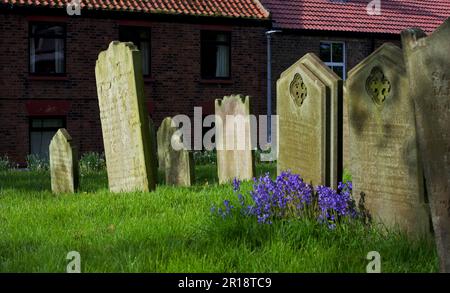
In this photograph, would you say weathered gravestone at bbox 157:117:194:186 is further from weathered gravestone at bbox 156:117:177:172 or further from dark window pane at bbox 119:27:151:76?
dark window pane at bbox 119:27:151:76

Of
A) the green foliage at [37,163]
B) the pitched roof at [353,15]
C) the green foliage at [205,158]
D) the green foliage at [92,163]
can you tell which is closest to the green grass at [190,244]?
the green foliage at [92,163]

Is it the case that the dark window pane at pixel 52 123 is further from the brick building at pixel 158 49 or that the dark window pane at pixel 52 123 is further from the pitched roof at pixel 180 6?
the pitched roof at pixel 180 6

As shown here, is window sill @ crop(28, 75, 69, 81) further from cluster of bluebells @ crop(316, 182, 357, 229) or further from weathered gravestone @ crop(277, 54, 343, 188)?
cluster of bluebells @ crop(316, 182, 357, 229)

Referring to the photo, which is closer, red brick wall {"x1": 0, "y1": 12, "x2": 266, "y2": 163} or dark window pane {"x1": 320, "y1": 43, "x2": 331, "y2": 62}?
red brick wall {"x1": 0, "y1": 12, "x2": 266, "y2": 163}

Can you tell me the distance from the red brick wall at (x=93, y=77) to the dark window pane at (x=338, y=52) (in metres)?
3.18

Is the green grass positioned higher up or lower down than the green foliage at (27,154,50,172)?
lower down

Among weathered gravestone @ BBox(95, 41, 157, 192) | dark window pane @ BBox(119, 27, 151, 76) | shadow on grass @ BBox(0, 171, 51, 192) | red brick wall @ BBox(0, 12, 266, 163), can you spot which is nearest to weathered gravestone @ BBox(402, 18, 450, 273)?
weathered gravestone @ BBox(95, 41, 157, 192)

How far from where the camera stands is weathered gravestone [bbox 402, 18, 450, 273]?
15.5ft

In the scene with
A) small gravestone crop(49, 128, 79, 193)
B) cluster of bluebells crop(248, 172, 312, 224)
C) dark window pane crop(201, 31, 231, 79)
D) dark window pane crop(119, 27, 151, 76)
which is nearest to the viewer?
cluster of bluebells crop(248, 172, 312, 224)

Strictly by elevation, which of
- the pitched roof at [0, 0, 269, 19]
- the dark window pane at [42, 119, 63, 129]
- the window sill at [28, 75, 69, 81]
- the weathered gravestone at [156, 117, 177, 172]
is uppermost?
the pitched roof at [0, 0, 269, 19]

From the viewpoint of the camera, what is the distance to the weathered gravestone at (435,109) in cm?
473

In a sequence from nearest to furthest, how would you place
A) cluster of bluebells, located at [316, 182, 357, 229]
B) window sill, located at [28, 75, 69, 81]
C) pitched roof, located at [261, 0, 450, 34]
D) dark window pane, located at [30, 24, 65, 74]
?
cluster of bluebells, located at [316, 182, 357, 229] → window sill, located at [28, 75, 69, 81] → dark window pane, located at [30, 24, 65, 74] → pitched roof, located at [261, 0, 450, 34]
